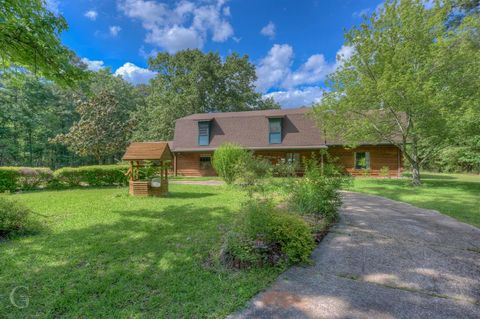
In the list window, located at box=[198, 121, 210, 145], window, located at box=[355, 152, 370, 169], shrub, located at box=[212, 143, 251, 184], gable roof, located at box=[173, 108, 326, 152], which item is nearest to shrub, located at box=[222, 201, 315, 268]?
shrub, located at box=[212, 143, 251, 184]

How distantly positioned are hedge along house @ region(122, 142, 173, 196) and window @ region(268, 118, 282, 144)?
35.6ft

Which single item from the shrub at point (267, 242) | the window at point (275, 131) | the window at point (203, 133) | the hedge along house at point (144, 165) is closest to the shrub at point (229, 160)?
the hedge along house at point (144, 165)

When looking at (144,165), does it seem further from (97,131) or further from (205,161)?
(97,131)

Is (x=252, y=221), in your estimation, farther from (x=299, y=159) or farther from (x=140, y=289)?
(x=299, y=159)

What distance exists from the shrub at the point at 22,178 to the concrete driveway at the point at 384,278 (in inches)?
548

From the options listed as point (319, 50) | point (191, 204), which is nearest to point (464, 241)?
point (191, 204)

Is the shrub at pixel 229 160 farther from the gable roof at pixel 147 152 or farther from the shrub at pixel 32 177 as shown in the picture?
the shrub at pixel 32 177

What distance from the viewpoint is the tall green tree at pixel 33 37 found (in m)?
4.40

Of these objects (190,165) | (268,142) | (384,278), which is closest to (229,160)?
(268,142)

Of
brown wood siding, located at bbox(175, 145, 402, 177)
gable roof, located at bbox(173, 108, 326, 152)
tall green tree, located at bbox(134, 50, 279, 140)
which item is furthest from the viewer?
tall green tree, located at bbox(134, 50, 279, 140)

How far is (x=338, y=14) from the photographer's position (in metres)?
11.8

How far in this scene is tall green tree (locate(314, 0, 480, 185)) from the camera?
10641 mm

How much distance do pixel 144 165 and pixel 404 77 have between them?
12.3m

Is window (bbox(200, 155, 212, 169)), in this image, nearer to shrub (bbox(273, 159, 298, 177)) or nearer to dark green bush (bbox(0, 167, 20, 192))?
shrub (bbox(273, 159, 298, 177))
